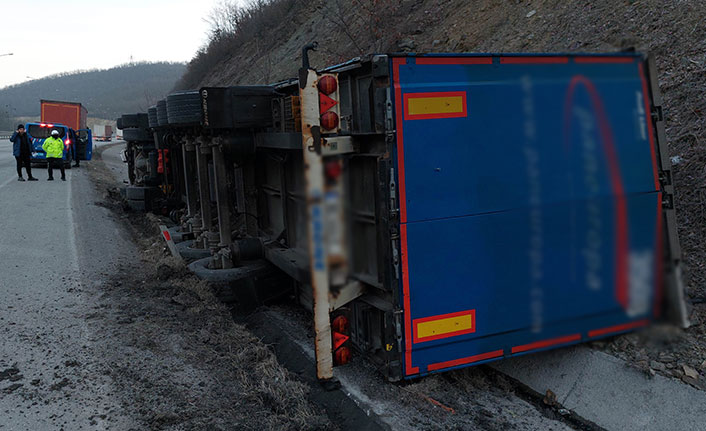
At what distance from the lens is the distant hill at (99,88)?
4564 inches

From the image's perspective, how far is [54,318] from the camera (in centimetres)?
590

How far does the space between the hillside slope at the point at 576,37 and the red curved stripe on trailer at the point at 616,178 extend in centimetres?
20

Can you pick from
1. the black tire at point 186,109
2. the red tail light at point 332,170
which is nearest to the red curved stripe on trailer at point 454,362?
the red tail light at point 332,170

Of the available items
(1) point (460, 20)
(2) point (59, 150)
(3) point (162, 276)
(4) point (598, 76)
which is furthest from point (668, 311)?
(2) point (59, 150)

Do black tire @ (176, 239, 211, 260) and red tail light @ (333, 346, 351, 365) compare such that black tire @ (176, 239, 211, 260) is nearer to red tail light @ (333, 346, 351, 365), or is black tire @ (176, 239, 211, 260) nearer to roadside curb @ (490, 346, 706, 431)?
red tail light @ (333, 346, 351, 365)

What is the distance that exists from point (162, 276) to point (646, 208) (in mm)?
7068

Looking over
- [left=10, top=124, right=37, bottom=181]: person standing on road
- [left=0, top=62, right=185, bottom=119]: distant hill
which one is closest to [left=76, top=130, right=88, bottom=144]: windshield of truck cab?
[left=10, top=124, right=37, bottom=181]: person standing on road

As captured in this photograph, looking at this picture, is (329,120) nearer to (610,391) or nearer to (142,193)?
(610,391)

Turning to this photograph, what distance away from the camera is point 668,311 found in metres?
1.07

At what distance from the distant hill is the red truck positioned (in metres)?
76.0

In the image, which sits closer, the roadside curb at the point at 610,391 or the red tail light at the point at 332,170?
the red tail light at the point at 332,170

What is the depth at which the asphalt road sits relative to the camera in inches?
164

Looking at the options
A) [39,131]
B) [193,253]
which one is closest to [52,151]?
[39,131]

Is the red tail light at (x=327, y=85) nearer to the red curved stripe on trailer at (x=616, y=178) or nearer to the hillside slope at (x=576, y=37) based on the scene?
the hillside slope at (x=576, y=37)
